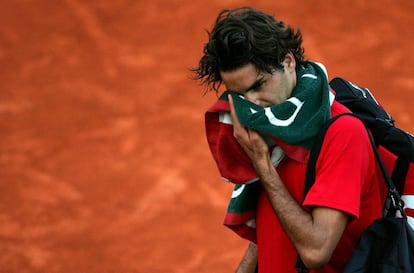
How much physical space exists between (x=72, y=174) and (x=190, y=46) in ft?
4.25

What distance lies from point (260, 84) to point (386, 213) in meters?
0.47

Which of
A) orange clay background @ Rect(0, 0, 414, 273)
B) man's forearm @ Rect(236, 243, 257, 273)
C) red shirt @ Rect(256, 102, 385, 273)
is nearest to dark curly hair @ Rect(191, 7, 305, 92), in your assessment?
red shirt @ Rect(256, 102, 385, 273)

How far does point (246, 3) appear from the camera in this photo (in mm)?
6719

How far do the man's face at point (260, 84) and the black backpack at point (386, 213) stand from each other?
7.6 inches

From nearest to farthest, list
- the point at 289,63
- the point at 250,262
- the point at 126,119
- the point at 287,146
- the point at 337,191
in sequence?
the point at 337,191 < the point at 287,146 < the point at 289,63 < the point at 250,262 < the point at 126,119

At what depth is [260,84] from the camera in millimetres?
2689

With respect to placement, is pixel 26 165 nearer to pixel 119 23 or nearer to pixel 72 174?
pixel 72 174

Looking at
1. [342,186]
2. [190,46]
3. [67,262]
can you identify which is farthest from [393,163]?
[190,46]

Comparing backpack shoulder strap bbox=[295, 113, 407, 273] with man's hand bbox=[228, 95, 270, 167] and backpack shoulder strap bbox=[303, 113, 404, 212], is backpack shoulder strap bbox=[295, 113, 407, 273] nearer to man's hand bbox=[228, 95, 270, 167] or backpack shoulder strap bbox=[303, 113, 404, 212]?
backpack shoulder strap bbox=[303, 113, 404, 212]

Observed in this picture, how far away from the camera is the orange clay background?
16.7ft

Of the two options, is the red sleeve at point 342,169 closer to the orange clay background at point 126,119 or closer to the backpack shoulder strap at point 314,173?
the backpack shoulder strap at point 314,173

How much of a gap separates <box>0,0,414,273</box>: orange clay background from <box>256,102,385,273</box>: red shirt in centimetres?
223

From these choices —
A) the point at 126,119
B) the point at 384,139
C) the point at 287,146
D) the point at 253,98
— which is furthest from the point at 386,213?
the point at 126,119

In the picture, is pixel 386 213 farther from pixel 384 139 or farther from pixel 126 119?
pixel 126 119
